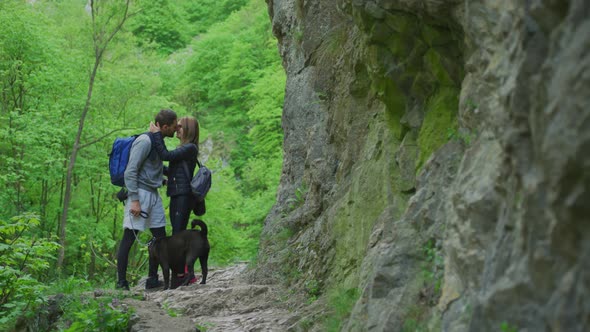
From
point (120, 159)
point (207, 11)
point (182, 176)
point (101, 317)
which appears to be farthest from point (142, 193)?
point (207, 11)

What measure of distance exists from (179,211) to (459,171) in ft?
20.2

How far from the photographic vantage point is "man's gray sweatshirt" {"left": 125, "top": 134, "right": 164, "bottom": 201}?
355 inches

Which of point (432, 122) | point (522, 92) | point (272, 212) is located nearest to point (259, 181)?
point (272, 212)

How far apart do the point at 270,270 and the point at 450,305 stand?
6.72 meters

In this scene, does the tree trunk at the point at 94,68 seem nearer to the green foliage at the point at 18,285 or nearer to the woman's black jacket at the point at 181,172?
the woman's black jacket at the point at 181,172

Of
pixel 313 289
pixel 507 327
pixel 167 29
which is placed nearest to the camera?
pixel 507 327

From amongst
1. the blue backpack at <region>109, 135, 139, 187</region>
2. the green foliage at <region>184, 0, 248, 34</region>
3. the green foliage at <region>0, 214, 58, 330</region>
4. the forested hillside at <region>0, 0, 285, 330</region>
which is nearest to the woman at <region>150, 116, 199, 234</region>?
the blue backpack at <region>109, 135, 139, 187</region>

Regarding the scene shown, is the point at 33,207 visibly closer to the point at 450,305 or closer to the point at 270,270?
the point at 270,270

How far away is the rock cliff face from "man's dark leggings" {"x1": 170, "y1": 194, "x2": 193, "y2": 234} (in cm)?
168

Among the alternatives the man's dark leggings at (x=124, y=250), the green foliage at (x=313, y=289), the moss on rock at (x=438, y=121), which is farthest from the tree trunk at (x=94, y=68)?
the moss on rock at (x=438, y=121)

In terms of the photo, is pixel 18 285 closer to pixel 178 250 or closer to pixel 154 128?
pixel 178 250

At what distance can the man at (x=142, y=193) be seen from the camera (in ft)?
29.6

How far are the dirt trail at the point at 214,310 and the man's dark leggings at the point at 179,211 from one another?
0.91m

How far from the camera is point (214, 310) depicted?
8102mm
